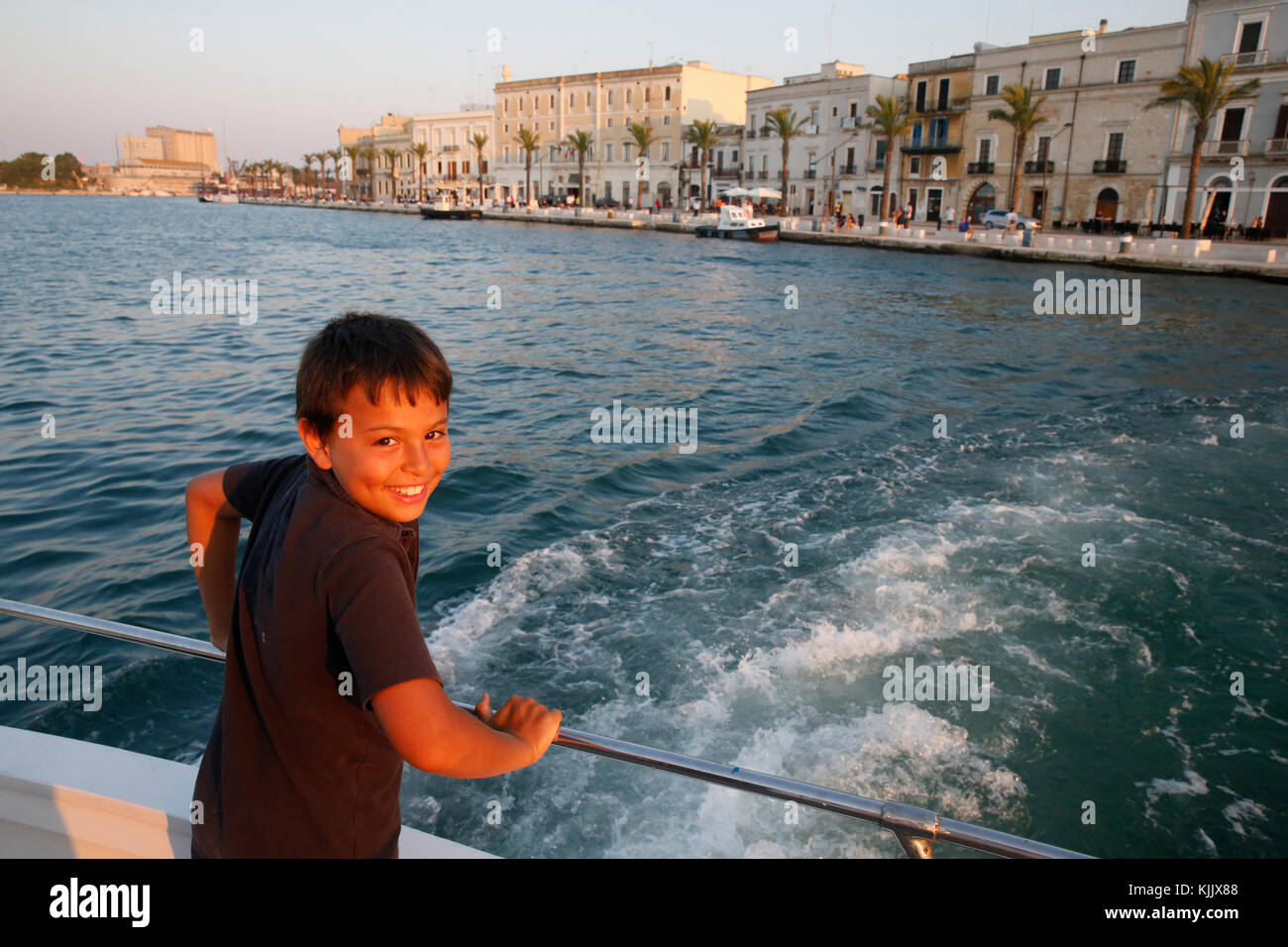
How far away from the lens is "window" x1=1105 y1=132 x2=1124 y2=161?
3959cm

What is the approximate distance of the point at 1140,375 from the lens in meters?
14.4

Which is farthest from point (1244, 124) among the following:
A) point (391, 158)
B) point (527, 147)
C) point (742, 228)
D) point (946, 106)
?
point (391, 158)

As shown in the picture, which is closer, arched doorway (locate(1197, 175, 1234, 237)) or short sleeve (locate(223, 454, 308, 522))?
short sleeve (locate(223, 454, 308, 522))

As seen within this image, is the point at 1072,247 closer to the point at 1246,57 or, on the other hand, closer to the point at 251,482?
the point at 1246,57

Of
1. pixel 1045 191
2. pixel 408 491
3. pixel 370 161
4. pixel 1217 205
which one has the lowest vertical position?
pixel 408 491

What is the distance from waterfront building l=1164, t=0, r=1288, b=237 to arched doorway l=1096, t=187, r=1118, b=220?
3746 mm

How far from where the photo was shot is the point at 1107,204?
41.1 meters

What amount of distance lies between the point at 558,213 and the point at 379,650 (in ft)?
219

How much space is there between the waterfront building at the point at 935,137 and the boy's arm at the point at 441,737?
5267 cm

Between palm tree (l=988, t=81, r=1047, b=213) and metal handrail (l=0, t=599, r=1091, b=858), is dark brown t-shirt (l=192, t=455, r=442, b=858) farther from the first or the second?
palm tree (l=988, t=81, r=1047, b=213)

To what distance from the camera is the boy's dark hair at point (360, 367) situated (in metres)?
1.35

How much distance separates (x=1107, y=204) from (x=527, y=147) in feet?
162

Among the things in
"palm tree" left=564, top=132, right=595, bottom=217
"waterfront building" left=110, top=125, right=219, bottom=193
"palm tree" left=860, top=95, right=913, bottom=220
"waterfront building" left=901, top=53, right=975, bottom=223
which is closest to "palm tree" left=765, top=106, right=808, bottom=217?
"palm tree" left=860, top=95, right=913, bottom=220

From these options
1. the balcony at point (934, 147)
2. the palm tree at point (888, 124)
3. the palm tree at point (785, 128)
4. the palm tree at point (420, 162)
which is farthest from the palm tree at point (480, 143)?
the balcony at point (934, 147)
